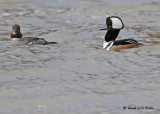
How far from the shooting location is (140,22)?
760 inches

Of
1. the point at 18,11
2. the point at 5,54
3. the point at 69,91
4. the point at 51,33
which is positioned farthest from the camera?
the point at 18,11

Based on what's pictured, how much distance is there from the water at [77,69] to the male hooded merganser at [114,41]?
194 millimetres

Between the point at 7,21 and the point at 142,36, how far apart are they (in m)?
6.75

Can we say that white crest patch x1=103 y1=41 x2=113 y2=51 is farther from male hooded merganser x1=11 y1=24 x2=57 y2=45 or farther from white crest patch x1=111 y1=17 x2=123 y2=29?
male hooded merganser x1=11 y1=24 x2=57 y2=45

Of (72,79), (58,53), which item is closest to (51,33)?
(58,53)

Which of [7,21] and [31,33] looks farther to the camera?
[7,21]

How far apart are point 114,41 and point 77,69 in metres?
2.89

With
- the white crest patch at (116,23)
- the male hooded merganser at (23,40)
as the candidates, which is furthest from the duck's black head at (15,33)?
the white crest patch at (116,23)

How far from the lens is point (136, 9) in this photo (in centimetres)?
2258

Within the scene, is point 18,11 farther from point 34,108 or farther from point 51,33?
point 34,108

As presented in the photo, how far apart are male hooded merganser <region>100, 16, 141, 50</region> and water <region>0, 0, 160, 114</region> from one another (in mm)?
194

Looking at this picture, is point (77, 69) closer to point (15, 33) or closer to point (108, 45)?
point (108, 45)

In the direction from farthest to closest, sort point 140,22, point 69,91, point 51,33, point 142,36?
point 140,22 → point 51,33 → point 142,36 → point 69,91

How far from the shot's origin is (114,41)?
45.3ft
